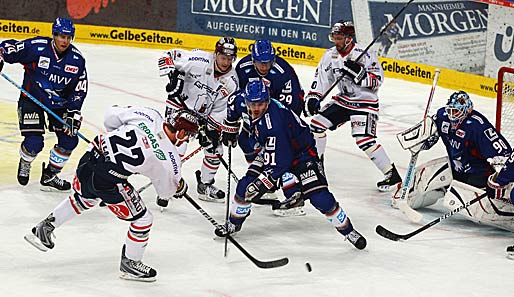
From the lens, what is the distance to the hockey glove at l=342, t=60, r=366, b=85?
733 centimetres

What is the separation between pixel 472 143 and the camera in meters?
6.54

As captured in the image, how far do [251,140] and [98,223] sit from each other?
1.12 m

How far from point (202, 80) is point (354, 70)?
46.1 inches

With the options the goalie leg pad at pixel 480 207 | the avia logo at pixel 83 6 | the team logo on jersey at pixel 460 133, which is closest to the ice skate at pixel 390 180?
the goalie leg pad at pixel 480 207

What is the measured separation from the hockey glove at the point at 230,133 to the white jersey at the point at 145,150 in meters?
1.33

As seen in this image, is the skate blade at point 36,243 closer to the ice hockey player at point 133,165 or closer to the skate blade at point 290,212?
the ice hockey player at point 133,165

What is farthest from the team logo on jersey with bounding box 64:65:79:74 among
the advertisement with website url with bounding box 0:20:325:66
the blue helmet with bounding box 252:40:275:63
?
the advertisement with website url with bounding box 0:20:325:66

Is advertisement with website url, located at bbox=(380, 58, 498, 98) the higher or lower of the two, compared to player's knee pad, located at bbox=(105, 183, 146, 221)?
higher

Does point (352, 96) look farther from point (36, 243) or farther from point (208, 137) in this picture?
point (36, 243)

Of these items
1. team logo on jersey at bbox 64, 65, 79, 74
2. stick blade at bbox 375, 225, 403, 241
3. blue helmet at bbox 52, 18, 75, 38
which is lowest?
stick blade at bbox 375, 225, 403, 241

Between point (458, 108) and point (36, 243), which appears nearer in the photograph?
point (36, 243)

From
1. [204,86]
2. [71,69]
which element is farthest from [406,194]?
[71,69]

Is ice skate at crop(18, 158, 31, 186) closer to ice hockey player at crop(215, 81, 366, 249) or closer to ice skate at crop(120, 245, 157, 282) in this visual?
ice hockey player at crop(215, 81, 366, 249)

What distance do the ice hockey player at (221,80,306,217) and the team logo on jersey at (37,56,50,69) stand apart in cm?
132
